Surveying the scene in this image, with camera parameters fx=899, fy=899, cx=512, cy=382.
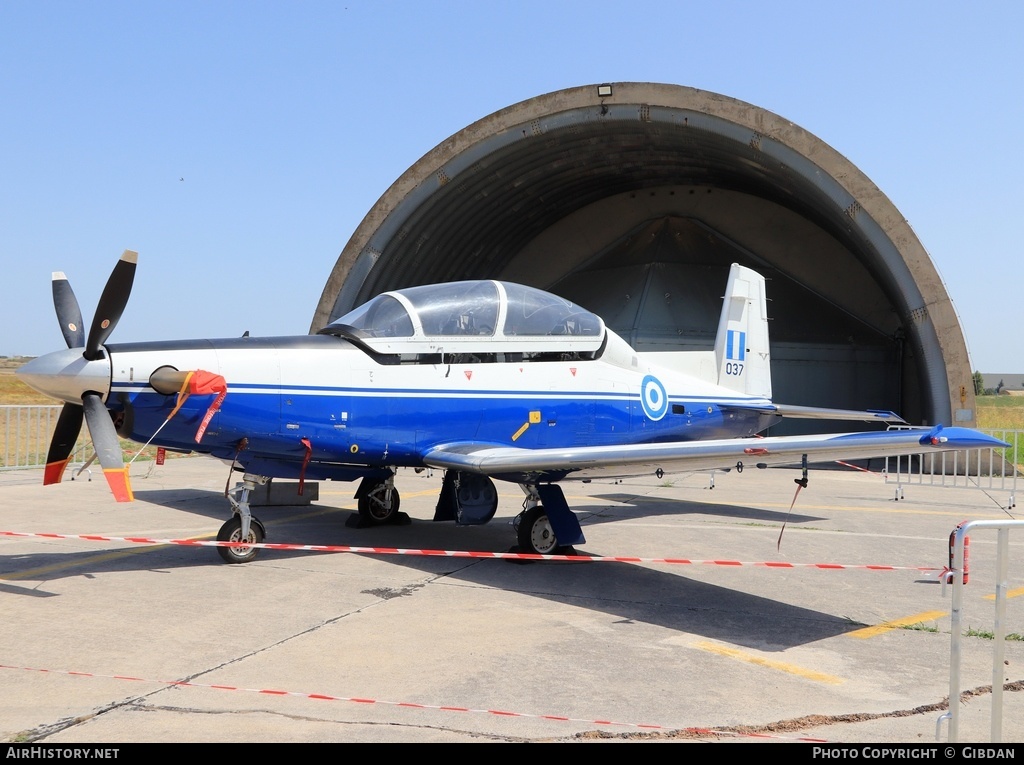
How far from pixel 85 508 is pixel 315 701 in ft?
24.6

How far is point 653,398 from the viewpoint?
9.30 metres

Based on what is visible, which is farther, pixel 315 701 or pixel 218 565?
pixel 218 565

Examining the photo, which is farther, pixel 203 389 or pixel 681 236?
pixel 681 236

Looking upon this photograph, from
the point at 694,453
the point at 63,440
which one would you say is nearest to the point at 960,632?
the point at 694,453

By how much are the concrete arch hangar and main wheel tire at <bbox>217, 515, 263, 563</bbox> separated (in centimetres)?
1216

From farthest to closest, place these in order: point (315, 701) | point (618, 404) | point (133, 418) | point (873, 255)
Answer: point (873, 255) → point (618, 404) → point (133, 418) → point (315, 701)

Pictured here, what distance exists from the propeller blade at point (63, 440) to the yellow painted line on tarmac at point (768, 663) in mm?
4798

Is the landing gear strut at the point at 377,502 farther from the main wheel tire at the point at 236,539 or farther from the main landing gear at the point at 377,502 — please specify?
the main wheel tire at the point at 236,539

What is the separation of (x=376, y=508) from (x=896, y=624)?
17.5ft

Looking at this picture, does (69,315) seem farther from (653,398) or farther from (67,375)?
(653,398)

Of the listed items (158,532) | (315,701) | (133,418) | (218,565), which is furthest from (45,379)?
(315,701)

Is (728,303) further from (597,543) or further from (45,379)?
(45,379)

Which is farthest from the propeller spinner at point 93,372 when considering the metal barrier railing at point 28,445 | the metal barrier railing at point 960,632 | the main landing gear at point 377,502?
the metal barrier railing at point 960,632

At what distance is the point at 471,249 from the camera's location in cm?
2384
